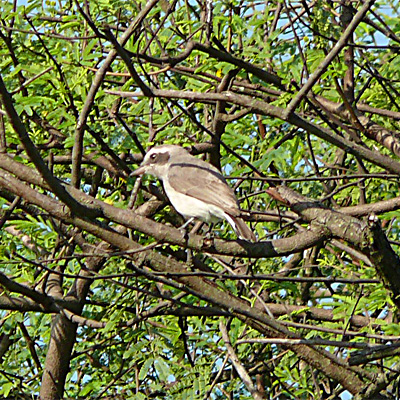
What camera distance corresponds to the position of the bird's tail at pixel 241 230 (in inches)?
225

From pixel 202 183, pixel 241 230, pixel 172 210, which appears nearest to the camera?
pixel 241 230

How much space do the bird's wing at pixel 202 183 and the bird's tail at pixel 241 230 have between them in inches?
2.4

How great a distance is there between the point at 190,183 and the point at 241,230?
46.3 inches

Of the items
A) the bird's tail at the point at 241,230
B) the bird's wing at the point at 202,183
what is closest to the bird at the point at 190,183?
the bird's wing at the point at 202,183

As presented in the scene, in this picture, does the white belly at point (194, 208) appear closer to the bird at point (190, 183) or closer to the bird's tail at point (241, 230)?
the bird at point (190, 183)

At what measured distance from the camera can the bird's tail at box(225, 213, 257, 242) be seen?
5.72 meters

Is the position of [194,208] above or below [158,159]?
below

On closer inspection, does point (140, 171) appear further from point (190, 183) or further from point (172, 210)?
point (172, 210)

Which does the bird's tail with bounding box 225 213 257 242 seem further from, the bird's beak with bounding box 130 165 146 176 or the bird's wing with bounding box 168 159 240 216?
the bird's beak with bounding box 130 165 146 176

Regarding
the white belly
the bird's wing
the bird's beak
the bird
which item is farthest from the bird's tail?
the bird's beak

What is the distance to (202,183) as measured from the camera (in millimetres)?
6766

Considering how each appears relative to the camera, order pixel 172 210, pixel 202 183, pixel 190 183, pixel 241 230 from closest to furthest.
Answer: pixel 241 230, pixel 202 183, pixel 190 183, pixel 172 210

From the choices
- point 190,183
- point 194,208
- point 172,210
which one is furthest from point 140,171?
point 172,210

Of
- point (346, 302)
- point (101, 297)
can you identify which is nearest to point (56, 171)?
point (101, 297)
